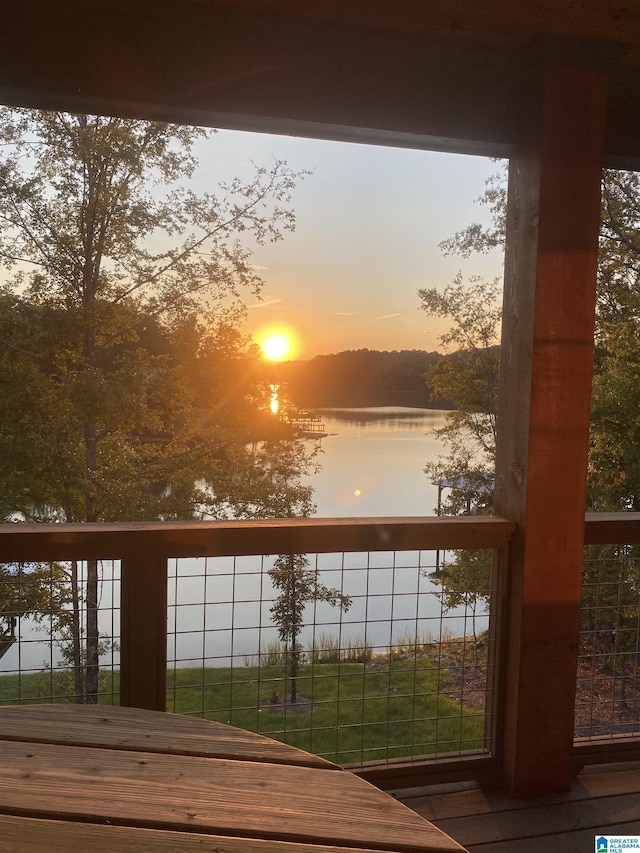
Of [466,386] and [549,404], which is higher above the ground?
[466,386]

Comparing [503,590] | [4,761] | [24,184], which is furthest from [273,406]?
[4,761]

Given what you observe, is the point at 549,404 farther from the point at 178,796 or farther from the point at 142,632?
the point at 178,796

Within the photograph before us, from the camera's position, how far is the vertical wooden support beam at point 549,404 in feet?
6.06

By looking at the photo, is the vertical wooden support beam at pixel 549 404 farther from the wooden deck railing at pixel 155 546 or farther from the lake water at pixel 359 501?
the lake water at pixel 359 501

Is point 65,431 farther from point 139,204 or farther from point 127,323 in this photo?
point 139,204

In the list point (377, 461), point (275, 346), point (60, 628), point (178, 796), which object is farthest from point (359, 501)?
point (178, 796)

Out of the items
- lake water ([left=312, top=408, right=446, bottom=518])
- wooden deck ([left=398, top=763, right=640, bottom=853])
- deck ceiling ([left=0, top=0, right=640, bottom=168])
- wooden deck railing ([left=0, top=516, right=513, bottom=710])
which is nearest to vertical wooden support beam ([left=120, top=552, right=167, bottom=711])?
wooden deck railing ([left=0, top=516, right=513, bottom=710])

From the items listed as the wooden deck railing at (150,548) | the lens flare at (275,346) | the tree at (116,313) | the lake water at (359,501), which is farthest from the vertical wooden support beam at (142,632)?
the lens flare at (275,346)

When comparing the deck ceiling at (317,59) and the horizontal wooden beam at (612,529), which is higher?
the deck ceiling at (317,59)

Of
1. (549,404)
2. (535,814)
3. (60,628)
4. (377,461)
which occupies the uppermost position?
(549,404)

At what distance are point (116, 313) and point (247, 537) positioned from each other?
5515mm

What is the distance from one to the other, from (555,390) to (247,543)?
1.09 metres

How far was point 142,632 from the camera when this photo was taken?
173cm

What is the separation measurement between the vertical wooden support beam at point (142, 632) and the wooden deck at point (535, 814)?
904mm
